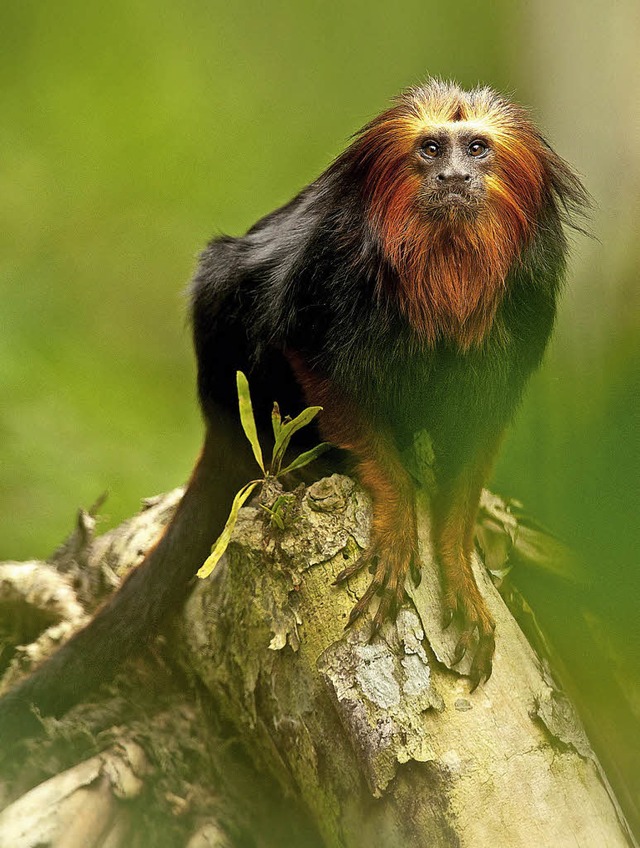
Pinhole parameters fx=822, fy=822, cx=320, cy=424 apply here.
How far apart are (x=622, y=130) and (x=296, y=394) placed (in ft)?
3.76

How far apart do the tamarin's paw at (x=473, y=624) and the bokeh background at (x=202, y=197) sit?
2.38ft

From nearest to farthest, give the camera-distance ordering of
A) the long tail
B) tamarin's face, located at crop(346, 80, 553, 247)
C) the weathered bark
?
the weathered bark
tamarin's face, located at crop(346, 80, 553, 247)
the long tail

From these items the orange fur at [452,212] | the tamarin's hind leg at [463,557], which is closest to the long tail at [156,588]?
the tamarin's hind leg at [463,557]

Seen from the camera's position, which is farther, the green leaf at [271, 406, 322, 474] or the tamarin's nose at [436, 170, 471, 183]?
the green leaf at [271, 406, 322, 474]

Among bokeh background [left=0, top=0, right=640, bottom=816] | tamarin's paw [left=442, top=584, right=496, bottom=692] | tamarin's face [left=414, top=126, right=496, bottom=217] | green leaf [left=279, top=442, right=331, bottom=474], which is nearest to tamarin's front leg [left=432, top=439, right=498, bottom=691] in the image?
tamarin's paw [left=442, top=584, right=496, bottom=692]

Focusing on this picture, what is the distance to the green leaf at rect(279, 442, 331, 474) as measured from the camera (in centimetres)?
164

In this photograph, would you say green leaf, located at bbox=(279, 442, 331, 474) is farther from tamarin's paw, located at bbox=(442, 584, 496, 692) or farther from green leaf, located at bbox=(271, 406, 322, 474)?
tamarin's paw, located at bbox=(442, 584, 496, 692)

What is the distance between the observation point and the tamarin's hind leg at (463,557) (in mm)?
1516

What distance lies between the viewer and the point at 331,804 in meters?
1.46

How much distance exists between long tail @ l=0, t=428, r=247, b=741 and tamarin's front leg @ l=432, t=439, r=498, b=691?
49 centimetres

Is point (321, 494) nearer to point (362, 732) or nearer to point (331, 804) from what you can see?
point (362, 732)

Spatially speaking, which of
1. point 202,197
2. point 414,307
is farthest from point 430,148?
point 202,197

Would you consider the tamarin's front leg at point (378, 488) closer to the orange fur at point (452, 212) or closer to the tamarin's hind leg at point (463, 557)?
the tamarin's hind leg at point (463, 557)

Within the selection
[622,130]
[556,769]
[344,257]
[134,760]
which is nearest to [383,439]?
[344,257]
